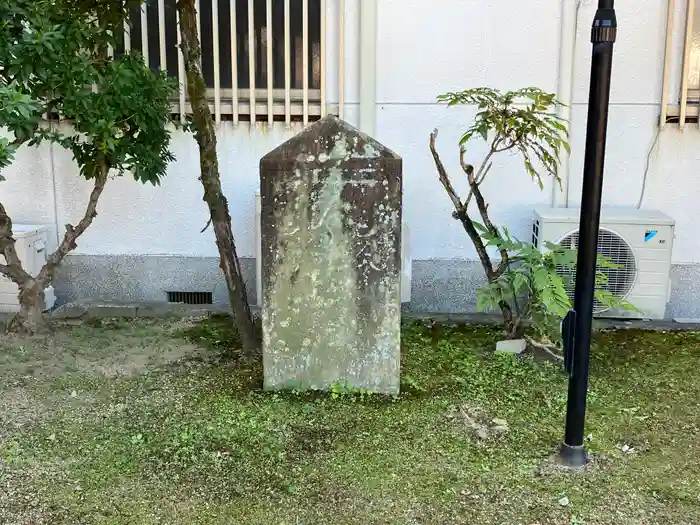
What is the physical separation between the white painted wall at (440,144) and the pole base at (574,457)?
2.59 meters

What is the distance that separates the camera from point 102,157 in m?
4.88

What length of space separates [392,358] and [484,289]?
881mm

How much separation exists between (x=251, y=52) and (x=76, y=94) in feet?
5.43

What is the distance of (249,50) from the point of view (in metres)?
5.67

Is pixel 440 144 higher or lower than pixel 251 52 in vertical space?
lower

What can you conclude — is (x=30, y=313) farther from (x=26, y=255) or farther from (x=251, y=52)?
(x=251, y=52)

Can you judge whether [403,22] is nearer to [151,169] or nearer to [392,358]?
[151,169]

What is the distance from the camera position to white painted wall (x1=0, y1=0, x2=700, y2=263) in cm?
555

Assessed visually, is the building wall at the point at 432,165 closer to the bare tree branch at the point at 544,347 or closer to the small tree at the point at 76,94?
the small tree at the point at 76,94

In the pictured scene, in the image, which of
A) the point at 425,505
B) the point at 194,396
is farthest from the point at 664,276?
the point at 194,396

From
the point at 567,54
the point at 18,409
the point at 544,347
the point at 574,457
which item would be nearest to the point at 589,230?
the point at 574,457

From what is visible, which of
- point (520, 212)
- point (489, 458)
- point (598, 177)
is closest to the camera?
point (598, 177)

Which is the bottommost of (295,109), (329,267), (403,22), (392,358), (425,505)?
(425,505)

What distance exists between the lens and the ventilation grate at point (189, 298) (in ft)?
20.2
